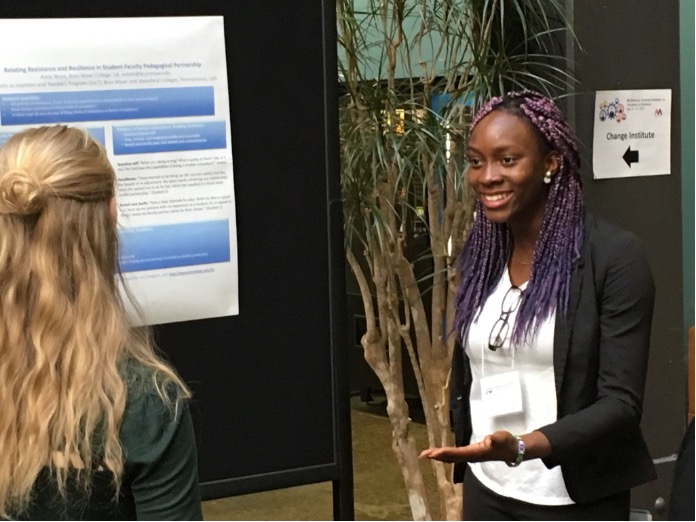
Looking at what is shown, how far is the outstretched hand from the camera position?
1.87 meters

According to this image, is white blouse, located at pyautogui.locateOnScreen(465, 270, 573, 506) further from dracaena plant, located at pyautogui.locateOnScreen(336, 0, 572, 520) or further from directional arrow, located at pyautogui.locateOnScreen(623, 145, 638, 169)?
directional arrow, located at pyautogui.locateOnScreen(623, 145, 638, 169)

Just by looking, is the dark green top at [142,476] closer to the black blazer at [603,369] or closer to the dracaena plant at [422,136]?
the black blazer at [603,369]

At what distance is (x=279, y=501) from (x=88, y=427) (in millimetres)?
3530

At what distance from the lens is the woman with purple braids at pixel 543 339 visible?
1990 mm

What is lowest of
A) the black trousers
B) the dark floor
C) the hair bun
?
the dark floor

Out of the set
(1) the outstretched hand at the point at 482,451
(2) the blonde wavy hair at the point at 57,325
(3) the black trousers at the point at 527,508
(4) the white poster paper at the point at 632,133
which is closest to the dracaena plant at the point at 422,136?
(4) the white poster paper at the point at 632,133

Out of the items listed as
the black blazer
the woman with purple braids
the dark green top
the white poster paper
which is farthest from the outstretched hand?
the white poster paper

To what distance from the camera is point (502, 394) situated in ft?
6.82

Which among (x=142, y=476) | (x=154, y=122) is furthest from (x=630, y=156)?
(x=142, y=476)

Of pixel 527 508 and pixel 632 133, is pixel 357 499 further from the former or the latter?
pixel 527 508

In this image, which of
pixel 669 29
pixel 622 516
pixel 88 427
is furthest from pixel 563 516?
pixel 669 29

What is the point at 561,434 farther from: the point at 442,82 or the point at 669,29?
the point at 669,29

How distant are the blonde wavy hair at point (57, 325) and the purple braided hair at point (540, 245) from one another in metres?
0.91

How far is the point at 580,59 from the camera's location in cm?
348
